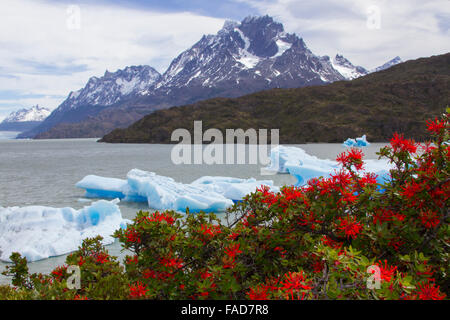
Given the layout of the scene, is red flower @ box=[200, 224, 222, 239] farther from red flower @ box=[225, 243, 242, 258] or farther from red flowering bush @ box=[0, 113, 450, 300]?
red flower @ box=[225, 243, 242, 258]

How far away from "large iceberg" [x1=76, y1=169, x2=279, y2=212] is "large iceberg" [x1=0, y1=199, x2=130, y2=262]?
12.4 feet

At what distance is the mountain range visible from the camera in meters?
103

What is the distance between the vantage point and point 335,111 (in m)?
118

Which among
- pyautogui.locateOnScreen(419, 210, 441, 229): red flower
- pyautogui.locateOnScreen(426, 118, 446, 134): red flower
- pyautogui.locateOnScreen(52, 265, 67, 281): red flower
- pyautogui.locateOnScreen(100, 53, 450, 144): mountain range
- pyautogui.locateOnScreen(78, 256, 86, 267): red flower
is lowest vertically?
pyautogui.locateOnScreen(52, 265, 67, 281): red flower

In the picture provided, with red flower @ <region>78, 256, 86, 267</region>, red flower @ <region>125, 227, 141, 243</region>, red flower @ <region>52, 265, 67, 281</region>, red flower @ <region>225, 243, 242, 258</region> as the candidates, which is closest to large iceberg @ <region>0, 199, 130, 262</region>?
red flower @ <region>78, 256, 86, 267</region>

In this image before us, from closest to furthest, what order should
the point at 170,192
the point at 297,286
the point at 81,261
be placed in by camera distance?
the point at 297,286 < the point at 81,261 < the point at 170,192

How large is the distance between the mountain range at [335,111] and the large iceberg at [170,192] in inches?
3302

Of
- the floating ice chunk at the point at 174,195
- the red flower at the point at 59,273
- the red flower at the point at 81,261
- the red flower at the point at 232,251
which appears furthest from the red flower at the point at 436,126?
the floating ice chunk at the point at 174,195

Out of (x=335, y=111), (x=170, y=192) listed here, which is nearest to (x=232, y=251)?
(x=170, y=192)

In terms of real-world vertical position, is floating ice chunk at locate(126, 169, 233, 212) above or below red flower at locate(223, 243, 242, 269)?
below

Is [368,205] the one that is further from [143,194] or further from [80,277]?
[143,194]

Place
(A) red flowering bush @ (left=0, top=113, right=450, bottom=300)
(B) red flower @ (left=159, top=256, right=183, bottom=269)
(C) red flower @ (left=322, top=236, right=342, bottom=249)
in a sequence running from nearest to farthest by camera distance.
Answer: (A) red flowering bush @ (left=0, top=113, right=450, bottom=300) < (B) red flower @ (left=159, top=256, right=183, bottom=269) < (C) red flower @ (left=322, top=236, right=342, bottom=249)

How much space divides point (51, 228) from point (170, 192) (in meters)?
7.03

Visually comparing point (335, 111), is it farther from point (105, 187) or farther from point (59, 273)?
point (59, 273)
